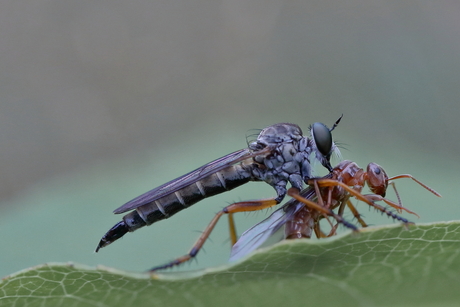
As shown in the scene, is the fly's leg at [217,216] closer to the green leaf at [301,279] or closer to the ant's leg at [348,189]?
the ant's leg at [348,189]

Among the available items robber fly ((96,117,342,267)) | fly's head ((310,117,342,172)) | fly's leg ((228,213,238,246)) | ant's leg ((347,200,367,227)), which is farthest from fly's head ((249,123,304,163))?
ant's leg ((347,200,367,227))

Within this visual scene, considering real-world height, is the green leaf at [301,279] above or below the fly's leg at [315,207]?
above

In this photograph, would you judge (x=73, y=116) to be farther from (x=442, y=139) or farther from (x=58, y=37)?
(x=442, y=139)

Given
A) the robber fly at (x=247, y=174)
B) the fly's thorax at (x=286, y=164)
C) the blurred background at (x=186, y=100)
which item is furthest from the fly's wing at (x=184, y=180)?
the blurred background at (x=186, y=100)

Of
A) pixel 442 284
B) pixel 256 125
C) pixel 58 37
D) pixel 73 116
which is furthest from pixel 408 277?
pixel 58 37

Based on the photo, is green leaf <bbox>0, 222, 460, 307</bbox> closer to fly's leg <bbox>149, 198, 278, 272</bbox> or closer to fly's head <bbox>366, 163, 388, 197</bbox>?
fly's leg <bbox>149, 198, 278, 272</bbox>

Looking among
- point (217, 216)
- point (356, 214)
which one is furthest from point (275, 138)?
point (217, 216)
